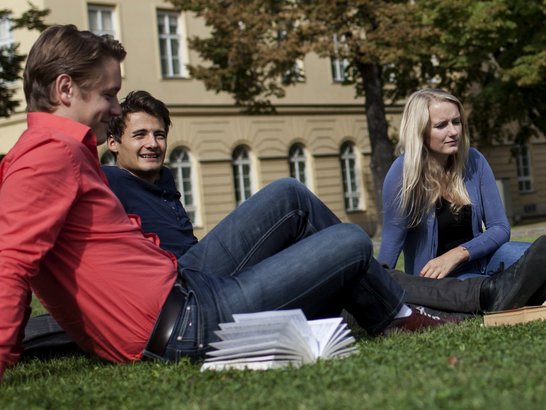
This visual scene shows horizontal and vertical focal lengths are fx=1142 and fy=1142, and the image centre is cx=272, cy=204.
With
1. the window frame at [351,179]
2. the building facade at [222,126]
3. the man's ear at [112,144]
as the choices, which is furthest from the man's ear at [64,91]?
the window frame at [351,179]

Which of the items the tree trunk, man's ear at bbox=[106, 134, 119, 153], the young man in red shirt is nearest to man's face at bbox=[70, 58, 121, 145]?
the young man in red shirt

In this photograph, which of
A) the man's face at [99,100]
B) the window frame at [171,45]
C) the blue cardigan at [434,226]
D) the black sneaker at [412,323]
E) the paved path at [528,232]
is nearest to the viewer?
the man's face at [99,100]

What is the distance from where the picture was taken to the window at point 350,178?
131ft

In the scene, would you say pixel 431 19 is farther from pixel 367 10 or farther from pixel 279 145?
pixel 279 145

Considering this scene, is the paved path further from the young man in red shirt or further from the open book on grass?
the open book on grass

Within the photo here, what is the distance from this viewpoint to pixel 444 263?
6.96 meters

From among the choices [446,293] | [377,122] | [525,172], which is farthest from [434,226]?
[525,172]

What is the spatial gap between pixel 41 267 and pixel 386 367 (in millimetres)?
1460

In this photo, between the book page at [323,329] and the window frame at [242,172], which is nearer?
the book page at [323,329]

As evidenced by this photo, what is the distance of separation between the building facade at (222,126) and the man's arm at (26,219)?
25.9 m

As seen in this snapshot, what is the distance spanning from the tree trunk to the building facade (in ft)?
11.6

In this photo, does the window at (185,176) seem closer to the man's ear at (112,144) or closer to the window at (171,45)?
the window at (171,45)

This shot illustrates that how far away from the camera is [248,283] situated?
477cm

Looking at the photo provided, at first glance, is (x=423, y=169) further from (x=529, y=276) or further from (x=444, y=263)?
(x=529, y=276)
